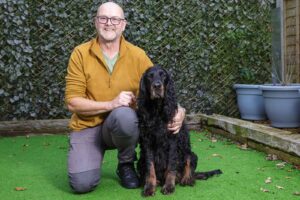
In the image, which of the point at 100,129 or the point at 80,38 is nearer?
the point at 100,129

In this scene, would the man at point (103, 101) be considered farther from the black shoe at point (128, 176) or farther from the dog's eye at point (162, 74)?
the dog's eye at point (162, 74)

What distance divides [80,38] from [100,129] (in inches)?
106

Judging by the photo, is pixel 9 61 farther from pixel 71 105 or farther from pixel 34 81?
pixel 71 105

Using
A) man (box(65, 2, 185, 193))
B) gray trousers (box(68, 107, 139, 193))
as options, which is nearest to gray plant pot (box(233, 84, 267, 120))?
man (box(65, 2, 185, 193))

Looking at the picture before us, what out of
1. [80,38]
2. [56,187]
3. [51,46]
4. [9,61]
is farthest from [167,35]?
[56,187]

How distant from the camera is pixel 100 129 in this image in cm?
353

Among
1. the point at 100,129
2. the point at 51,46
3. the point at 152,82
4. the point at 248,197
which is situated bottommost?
the point at 248,197

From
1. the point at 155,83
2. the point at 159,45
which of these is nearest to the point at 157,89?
the point at 155,83

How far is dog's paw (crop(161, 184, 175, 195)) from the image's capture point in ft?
10.4

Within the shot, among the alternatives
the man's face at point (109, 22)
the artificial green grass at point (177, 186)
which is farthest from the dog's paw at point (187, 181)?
the man's face at point (109, 22)

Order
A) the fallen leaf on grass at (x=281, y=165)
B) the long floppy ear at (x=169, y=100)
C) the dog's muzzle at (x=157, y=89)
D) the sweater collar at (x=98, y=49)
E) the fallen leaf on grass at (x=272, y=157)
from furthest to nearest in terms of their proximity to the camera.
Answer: the fallen leaf on grass at (x=272, y=157) < the fallen leaf on grass at (x=281, y=165) < the sweater collar at (x=98, y=49) < the long floppy ear at (x=169, y=100) < the dog's muzzle at (x=157, y=89)

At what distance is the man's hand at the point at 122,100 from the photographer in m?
3.24

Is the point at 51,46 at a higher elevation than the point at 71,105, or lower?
higher

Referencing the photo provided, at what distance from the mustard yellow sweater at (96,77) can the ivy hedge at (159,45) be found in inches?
99.0
